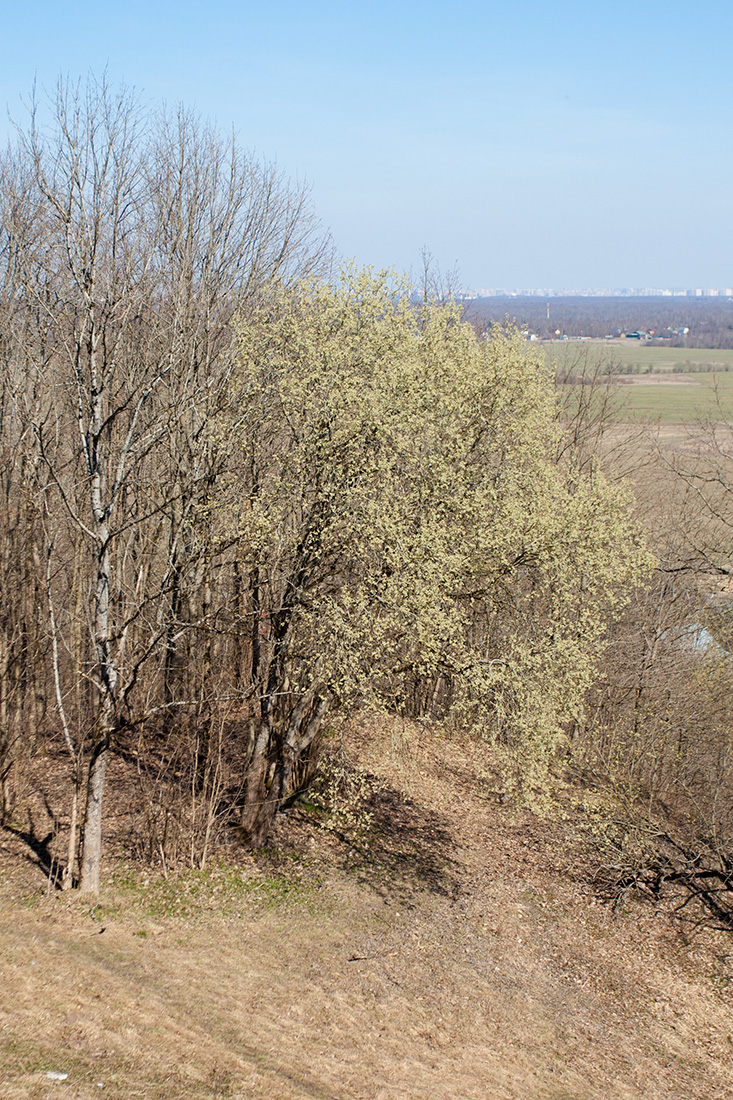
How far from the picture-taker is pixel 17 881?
38.8 feet

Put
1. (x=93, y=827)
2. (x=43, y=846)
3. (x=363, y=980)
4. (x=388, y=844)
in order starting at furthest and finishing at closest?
1. (x=388, y=844)
2. (x=43, y=846)
3. (x=93, y=827)
4. (x=363, y=980)

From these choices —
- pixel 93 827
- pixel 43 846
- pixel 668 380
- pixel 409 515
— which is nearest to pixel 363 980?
pixel 93 827

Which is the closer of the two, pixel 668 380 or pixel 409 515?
pixel 409 515

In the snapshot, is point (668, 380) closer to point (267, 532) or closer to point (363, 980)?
point (267, 532)

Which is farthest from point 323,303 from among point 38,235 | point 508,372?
point 38,235

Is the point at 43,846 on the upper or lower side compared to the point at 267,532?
lower

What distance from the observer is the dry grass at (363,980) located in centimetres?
844

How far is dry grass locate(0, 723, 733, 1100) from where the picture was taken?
8438 mm

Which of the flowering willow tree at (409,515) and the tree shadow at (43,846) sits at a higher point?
the flowering willow tree at (409,515)

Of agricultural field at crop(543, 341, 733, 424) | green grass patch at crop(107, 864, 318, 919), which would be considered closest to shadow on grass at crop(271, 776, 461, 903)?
green grass patch at crop(107, 864, 318, 919)

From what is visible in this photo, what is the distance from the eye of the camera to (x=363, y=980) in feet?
36.3

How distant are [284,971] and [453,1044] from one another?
8.11 ft

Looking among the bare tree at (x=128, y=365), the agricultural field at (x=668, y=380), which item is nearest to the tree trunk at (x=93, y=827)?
the bare tree at (x=128, y=365)

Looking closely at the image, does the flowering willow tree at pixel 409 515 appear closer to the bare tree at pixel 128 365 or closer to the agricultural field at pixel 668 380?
the bare tree at pixel 128 365
